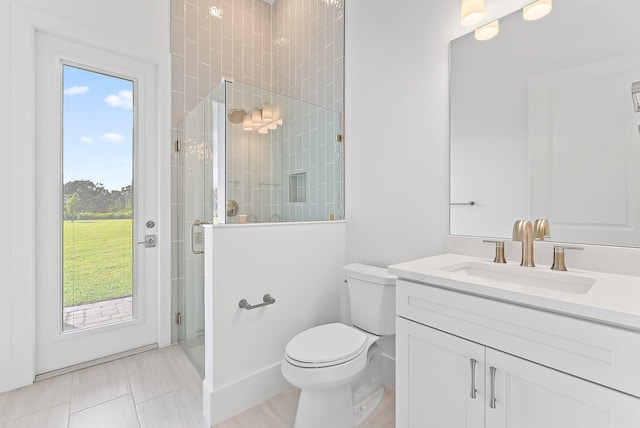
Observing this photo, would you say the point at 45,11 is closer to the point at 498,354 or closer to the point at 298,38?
the point at 298,38

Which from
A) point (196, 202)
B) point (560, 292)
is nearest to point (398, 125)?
point (560, 292)

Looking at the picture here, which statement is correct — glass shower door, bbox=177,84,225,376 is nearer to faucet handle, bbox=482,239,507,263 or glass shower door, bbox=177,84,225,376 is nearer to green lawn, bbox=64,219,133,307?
green lawn, bbox=64,219,133,307

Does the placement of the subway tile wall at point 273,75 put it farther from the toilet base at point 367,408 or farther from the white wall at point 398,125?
the toilet base at point 367,408

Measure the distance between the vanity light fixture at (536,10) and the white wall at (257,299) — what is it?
1.53 m

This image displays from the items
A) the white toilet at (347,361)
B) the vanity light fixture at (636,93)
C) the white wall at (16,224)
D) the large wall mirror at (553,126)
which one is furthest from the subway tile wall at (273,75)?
the vanity light fixture at (636,93)

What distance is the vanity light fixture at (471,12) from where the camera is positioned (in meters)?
1.42

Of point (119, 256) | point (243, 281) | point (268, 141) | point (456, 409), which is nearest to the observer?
point (456, 409)

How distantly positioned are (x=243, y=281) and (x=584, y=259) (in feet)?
5.27

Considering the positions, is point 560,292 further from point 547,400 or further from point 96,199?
point 96,199

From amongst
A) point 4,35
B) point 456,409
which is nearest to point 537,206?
point 456,409

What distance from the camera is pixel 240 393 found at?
65.1 inches

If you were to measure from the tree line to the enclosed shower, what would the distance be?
392 mm

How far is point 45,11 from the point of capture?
1935mm

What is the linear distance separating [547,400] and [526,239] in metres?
0.62
